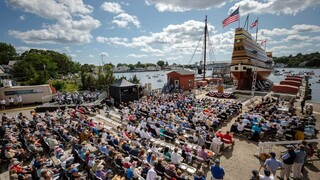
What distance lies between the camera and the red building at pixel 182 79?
26.6 meters

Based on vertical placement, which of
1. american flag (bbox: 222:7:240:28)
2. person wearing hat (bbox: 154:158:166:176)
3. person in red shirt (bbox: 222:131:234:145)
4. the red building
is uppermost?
american flag (bbox: 222:7:240:28)

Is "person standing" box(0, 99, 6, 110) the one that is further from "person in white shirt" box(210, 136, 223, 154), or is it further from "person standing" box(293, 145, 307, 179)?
"person standing" box(293, 145, 307, 179)

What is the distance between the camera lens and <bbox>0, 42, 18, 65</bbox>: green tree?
216 ft

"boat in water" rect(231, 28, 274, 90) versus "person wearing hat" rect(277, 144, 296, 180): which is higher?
"boat in water" rect(231, 28, 274, 90)

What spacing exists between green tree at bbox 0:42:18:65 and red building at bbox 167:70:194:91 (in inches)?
2951

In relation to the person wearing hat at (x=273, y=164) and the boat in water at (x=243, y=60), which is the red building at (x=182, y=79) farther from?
the person wearing hat at (x=273, y=164)

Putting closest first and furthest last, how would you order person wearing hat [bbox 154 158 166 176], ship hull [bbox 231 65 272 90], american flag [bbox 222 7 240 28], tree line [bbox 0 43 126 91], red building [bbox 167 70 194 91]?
person wearing hat [bbox 154 158 166 176] → american flag [bbox 222 7 240 28] → ship hull [bbox 231 65 272 90] → red building [bbox 167 70 194 91] → tree line [bbox 0 43 126 91]

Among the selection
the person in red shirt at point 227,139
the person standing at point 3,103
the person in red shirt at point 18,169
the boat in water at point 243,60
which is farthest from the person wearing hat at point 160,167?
the boat in water at point 243,60

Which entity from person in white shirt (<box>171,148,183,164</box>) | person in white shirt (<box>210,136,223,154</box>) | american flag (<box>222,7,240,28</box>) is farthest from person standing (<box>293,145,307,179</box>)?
american flag (<box>222,7,240,28</box>)

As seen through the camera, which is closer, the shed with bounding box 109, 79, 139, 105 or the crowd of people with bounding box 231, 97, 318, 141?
the crowd of people with bounding box 231, 97, 318, 141

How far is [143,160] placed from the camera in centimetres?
620

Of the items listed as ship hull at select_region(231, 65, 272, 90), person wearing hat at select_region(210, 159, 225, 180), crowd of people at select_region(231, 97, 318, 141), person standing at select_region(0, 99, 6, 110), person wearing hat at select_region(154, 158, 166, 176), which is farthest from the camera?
ship hull at select_region(231, 65, 272, 90)

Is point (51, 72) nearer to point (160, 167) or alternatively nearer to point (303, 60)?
point (160, 167)

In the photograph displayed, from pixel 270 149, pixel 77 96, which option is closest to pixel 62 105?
pixel 77 96
